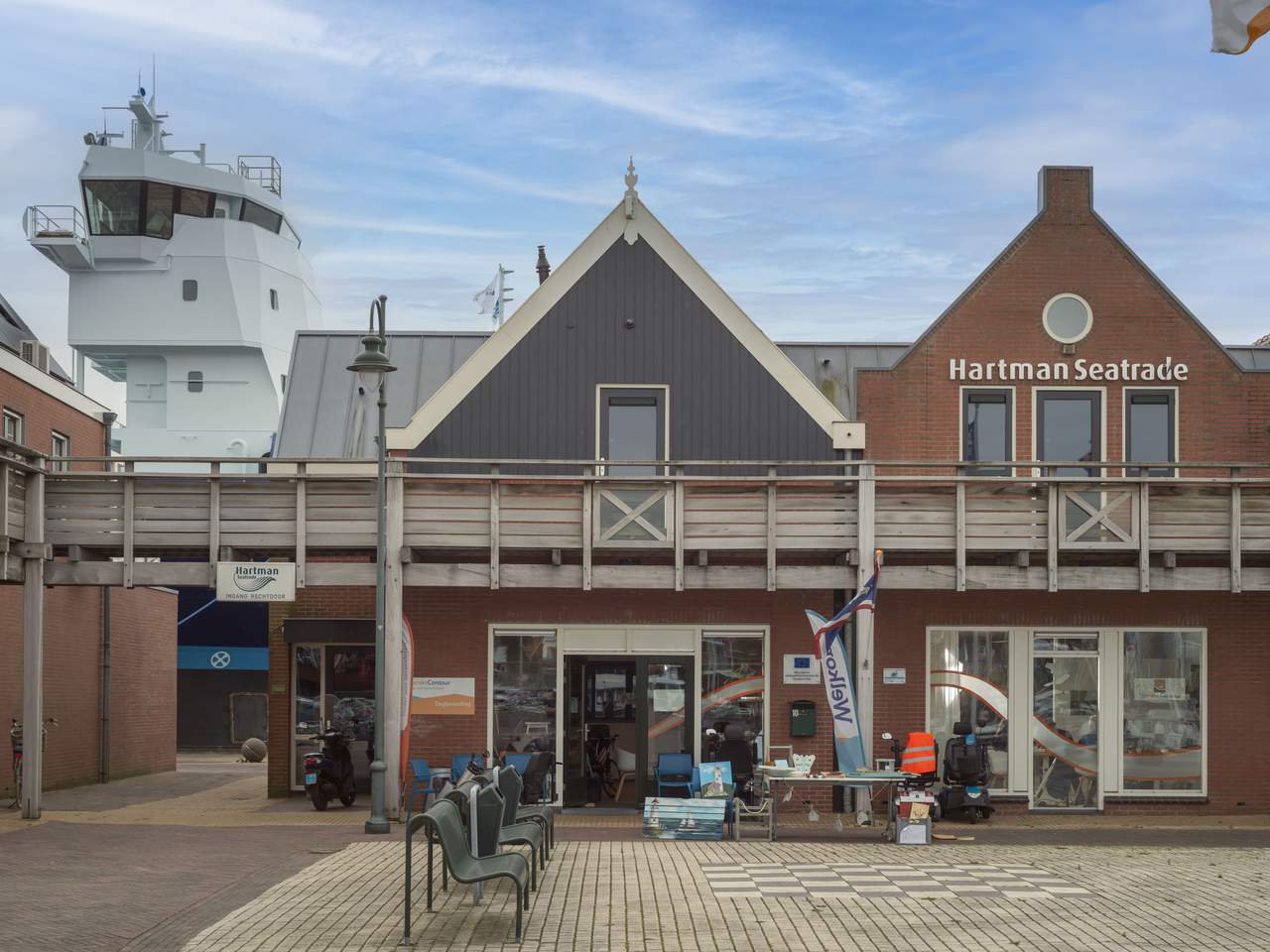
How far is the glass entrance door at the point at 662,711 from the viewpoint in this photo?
2036cm

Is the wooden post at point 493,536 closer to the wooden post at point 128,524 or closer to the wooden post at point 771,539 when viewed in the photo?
the wooden post at point 771,539

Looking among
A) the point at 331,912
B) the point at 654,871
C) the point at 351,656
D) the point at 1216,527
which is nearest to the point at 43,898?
the point at 331,912

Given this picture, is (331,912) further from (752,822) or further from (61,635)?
(61,635)

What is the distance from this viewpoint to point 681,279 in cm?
2114

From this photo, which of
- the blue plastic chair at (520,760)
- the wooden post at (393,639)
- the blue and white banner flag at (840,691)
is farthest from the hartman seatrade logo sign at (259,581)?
the blue and white banner flag at (840,691)

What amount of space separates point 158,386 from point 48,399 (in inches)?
1041

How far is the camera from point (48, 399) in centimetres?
2620

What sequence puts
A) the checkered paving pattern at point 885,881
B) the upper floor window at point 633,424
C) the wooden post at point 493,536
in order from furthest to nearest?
the upper floor window at point 633,424 → the wooden post at point 493,536 → the checkered paving pattern at point 885,881

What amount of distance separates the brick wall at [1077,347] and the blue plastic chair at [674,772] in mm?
5491

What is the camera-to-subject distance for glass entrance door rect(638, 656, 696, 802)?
802 inches

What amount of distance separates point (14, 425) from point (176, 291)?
88.0ft

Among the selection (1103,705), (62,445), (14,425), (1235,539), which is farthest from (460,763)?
(62,445)

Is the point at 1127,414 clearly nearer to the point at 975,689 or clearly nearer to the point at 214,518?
the point at 975,689

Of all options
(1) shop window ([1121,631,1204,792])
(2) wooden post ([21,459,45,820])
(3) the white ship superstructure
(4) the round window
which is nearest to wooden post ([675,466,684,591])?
(4) the round window
